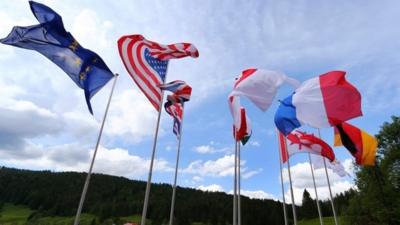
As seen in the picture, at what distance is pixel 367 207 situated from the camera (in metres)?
34.7

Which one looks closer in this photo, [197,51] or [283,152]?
[197,51]

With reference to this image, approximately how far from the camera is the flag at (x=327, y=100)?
11.8m

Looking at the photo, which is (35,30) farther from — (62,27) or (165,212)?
(165,212)

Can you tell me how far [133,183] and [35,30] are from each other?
163 meters

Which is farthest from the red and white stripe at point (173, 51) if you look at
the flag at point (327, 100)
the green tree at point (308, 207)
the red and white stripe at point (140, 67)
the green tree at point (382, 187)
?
the green tree at point (308, 207)

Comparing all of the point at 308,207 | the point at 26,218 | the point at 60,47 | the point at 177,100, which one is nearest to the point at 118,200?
the point at 26,218

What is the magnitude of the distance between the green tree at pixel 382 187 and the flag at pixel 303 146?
19557 millimetres

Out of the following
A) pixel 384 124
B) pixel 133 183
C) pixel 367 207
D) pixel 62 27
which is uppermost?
pixel 133 183

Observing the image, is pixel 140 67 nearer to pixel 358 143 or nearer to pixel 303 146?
pixel 303 146

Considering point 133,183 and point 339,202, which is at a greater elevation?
point 133,183

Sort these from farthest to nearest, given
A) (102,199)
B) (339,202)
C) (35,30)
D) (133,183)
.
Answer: (133,183) < (102,199) < (339,202) < (35,30)

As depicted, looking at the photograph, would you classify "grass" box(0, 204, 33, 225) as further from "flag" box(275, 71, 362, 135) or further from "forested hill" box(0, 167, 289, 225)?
"flag" box(275, 71, 362, 135)

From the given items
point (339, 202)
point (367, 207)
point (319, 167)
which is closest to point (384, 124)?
point (367, 207)

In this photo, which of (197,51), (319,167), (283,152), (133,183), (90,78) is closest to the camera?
(90,78)
